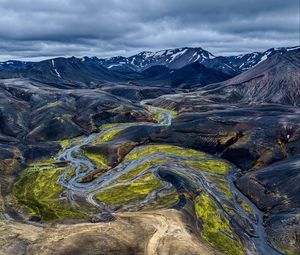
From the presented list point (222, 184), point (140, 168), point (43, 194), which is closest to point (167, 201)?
point (222, 184)

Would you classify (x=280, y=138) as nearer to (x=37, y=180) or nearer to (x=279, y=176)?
(x=279, y=176)

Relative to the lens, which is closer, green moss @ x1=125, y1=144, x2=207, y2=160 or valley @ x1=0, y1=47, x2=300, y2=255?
valley @ x1=0, y1=47, x2=300, y2=255

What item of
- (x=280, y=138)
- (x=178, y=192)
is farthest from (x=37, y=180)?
(x=280, y=138)

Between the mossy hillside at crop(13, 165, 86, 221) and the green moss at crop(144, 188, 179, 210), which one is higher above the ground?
the green moss at crop(144, 188, 179, 210)

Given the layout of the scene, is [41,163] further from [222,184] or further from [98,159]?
[222,184]

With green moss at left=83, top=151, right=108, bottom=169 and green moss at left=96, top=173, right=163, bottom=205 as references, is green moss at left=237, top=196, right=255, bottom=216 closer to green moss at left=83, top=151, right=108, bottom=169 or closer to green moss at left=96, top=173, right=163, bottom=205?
green moss at left=96, top=173, right=163, bottom=205

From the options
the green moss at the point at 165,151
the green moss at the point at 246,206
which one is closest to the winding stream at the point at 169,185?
the green moss at the point at 246,206

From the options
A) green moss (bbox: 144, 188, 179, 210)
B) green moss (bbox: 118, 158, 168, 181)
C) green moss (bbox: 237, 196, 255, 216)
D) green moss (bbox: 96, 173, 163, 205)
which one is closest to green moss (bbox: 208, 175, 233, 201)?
green moss (bbox: 237, 196, 255, 216)

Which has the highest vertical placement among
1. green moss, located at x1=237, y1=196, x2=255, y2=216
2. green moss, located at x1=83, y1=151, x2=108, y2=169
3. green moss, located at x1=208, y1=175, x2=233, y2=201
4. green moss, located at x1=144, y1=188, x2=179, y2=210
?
green moss, located at x1=144, y1=188, x2=179, y2=210
